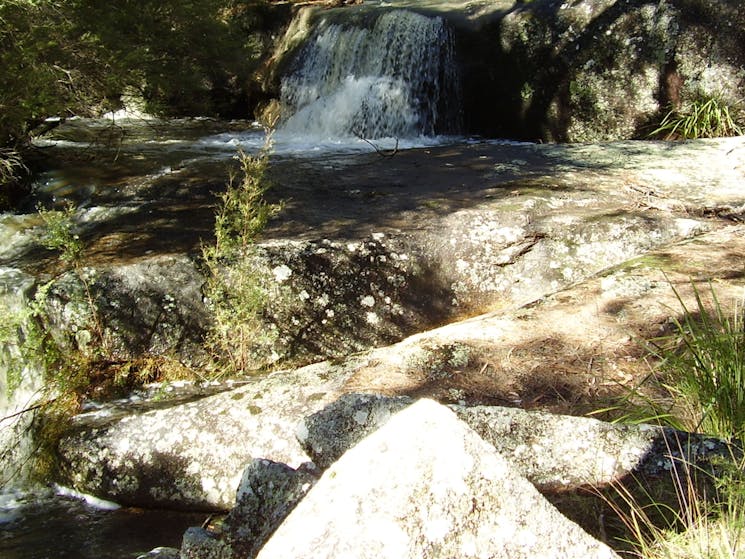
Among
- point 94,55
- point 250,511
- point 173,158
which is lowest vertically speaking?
point 250,511

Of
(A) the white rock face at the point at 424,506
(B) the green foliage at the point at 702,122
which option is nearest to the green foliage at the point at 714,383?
(A) the white rock face at the point at 424,506

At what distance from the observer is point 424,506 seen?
1369 millimetres

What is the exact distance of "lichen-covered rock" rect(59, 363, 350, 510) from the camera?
334cm

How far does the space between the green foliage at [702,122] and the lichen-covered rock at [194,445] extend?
7.40 meters

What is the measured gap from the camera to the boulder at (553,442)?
2029 millimetres

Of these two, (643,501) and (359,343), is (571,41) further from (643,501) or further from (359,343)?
(643,501)

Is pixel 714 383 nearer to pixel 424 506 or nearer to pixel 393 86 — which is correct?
pixel 424 506

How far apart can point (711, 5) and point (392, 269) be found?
705 centimetres

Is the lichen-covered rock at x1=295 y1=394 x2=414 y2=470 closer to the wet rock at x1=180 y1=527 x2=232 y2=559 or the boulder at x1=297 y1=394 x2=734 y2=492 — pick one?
the boulder at x1=297 y1=394 x2=734 y2=492

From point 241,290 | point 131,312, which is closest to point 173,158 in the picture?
point 131,312

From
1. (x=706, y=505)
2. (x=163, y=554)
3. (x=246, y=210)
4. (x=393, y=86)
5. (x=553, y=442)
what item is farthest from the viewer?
(x=393, y=86)

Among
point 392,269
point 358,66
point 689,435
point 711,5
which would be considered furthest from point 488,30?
point 689,435

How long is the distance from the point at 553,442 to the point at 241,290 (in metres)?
2.52

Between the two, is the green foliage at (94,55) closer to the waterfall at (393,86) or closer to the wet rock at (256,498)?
the waterfall at (393,86)
